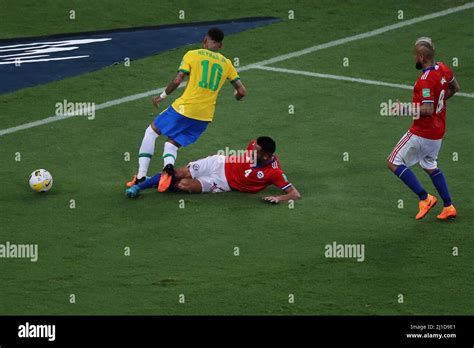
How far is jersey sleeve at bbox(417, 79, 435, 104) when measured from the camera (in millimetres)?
15898

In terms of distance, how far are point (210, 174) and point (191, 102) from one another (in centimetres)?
105

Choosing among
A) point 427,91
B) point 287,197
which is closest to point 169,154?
point 287,197

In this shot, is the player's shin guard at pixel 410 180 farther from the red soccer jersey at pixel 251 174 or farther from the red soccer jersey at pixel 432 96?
the red soccer jersey at pixel 251 174

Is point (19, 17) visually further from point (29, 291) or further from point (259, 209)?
point (29, 291)

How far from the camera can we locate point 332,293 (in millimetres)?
14266

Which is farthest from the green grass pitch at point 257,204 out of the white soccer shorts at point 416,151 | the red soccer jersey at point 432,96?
Answer: the red soccer jersey at point 432,96

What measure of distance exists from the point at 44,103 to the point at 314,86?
4914 millimetres

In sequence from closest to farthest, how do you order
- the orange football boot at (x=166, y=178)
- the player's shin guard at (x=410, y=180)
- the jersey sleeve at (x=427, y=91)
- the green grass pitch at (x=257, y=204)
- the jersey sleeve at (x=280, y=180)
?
the green grass pitch at (x=257, y=204)
the jersey sleeve at (x=427, y=91)
the player's shin guard at (x=410, y=180)
the jersey sleeve at (x=280, y=180)
the orange football boot at (x=166, y=178)

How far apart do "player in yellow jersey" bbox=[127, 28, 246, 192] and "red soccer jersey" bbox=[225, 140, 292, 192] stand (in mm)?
766

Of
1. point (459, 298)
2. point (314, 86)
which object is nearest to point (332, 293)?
point (459, 298)

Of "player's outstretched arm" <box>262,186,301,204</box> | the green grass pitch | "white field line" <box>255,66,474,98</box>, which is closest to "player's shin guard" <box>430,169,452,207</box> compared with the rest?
the green grass pitch

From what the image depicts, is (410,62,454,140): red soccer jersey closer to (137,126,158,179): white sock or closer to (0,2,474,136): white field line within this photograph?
(137,126,158,179): white sock

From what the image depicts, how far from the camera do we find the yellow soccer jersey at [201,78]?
17312 mm

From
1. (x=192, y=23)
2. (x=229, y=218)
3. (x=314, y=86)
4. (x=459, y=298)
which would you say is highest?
(x=192, y=23)
